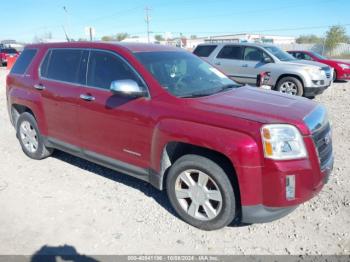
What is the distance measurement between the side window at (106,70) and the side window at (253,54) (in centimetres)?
756

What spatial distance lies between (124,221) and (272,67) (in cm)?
813

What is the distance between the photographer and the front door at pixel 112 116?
3.59 m

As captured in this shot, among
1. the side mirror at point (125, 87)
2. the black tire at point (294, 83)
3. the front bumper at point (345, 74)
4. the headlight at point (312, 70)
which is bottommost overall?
the front bumper at point (345, 74)

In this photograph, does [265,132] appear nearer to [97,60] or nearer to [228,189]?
[228,189]

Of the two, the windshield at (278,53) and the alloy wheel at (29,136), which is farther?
the windshield at (278,53)

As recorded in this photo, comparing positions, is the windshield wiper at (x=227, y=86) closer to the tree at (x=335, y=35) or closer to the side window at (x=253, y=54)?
the side window at (x=253, y=54)

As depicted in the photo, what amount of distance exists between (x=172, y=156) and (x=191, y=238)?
2.81 feet

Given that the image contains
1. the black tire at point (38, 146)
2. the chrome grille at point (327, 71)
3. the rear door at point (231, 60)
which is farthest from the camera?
the rear door at point (231, 60)

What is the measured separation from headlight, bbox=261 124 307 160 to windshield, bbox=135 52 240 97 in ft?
3.34

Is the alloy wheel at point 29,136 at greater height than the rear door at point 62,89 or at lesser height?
lesser

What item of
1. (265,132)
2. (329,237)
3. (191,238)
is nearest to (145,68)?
(265,132)

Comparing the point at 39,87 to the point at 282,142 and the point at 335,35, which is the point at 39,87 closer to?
the point at 282,142

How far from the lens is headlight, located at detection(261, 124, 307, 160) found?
9.20 feet

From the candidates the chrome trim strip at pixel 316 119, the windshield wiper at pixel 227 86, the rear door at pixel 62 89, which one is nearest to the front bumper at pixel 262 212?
the chrome trim strip at pixel 316 119
